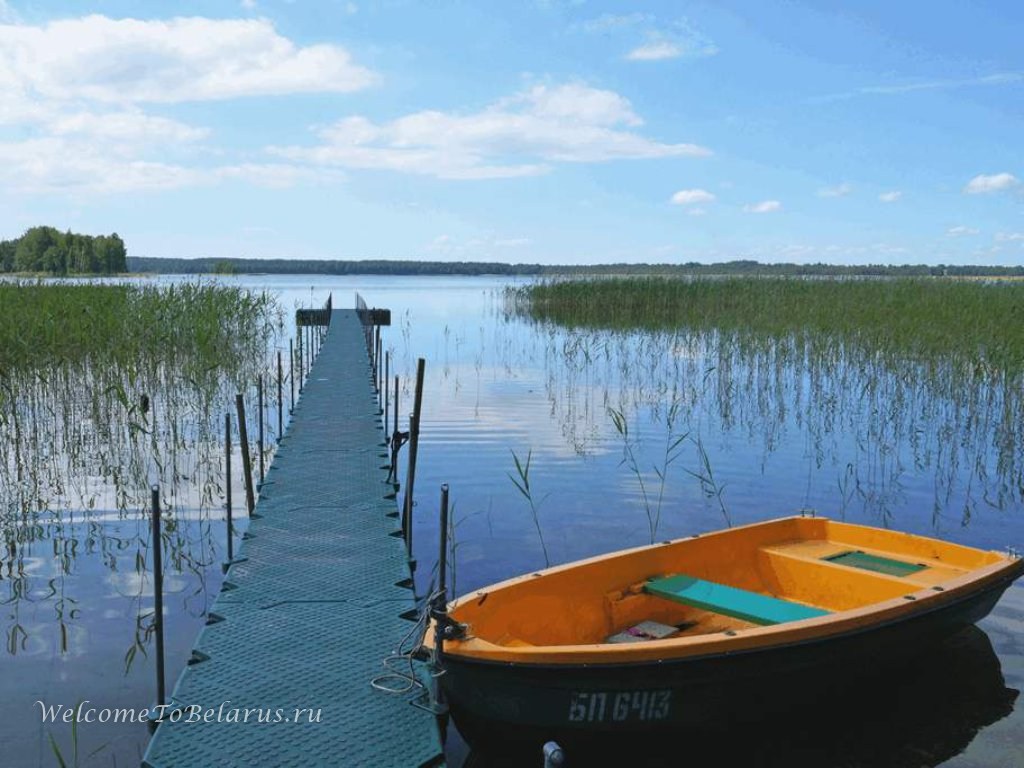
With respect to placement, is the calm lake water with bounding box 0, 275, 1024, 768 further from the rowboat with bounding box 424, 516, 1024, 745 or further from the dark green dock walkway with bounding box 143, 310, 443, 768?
the dark green dock walkway with bounding box 143, 310, 443, 768

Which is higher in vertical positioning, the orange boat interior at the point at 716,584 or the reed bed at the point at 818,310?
the reed bed at the point at 818,310

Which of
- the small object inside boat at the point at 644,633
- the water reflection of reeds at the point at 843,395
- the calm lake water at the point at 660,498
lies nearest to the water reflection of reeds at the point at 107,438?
the calm lake water at the point at 660,498

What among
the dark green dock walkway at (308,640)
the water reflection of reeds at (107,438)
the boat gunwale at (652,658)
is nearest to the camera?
the dark green dock walkway at (308,640)

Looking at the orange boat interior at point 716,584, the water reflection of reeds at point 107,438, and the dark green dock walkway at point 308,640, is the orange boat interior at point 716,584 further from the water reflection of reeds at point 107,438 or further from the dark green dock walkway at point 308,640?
the water reflection of reeds at point 107,438

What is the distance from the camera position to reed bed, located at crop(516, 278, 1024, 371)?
47.3 feet

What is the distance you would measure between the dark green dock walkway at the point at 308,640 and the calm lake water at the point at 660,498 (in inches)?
23.7

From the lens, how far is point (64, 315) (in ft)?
42.7

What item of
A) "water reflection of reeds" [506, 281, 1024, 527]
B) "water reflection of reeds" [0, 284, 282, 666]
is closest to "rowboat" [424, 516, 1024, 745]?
"water reflection of reeds" [0, 284, 282, 666]

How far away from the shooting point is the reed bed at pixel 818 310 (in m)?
14.4

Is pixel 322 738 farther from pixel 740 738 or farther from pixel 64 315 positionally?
pixel 64 315

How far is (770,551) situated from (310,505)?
3212mm

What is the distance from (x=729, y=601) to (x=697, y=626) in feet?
1.29

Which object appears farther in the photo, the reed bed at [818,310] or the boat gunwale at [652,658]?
the reed bed at [818,310]

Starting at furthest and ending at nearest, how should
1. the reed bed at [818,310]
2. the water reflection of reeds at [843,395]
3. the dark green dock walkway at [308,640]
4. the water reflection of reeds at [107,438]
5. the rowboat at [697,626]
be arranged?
the reed bed at [818,310] < the water reflection of reeds at [843,395] < the water reflection of reeds at [107,438] < the rowboat at [697,626] < the dark green dock walkway at [308,640]
